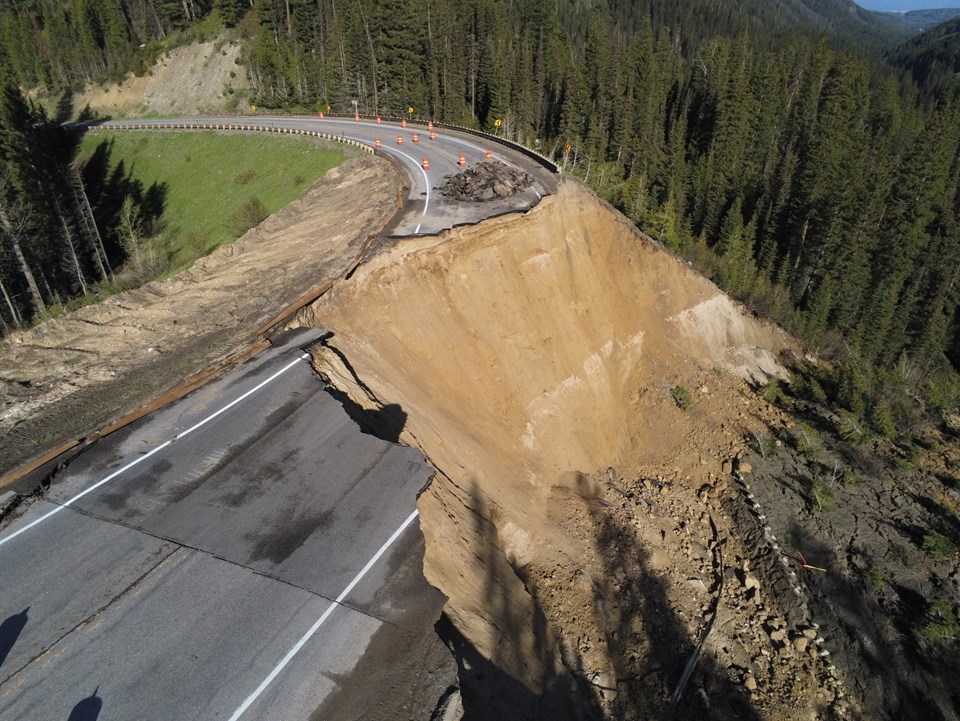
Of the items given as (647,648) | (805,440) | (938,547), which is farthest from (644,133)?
(647,648)

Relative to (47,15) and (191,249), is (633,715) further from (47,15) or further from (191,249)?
(47,15)

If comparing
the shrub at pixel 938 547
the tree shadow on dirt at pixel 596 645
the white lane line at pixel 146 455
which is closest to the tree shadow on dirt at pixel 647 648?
the tree shadow on dirt at pixel 596 645

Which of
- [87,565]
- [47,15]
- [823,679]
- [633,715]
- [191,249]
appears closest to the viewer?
[87,565]

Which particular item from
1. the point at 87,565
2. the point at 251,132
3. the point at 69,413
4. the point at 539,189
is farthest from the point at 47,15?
the point at 87,565

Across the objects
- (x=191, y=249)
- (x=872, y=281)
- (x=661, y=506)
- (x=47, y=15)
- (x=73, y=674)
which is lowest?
(x=872, y=281)

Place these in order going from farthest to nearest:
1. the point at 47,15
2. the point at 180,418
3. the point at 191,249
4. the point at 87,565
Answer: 1. the point at 47,15
2. the point at 191,249
3. the point at 180,418
4. the point at 87,565

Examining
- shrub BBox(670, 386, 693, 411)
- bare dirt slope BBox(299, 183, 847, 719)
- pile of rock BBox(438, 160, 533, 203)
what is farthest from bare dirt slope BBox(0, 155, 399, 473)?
shrub BBox(670, 386, 693, 411)
